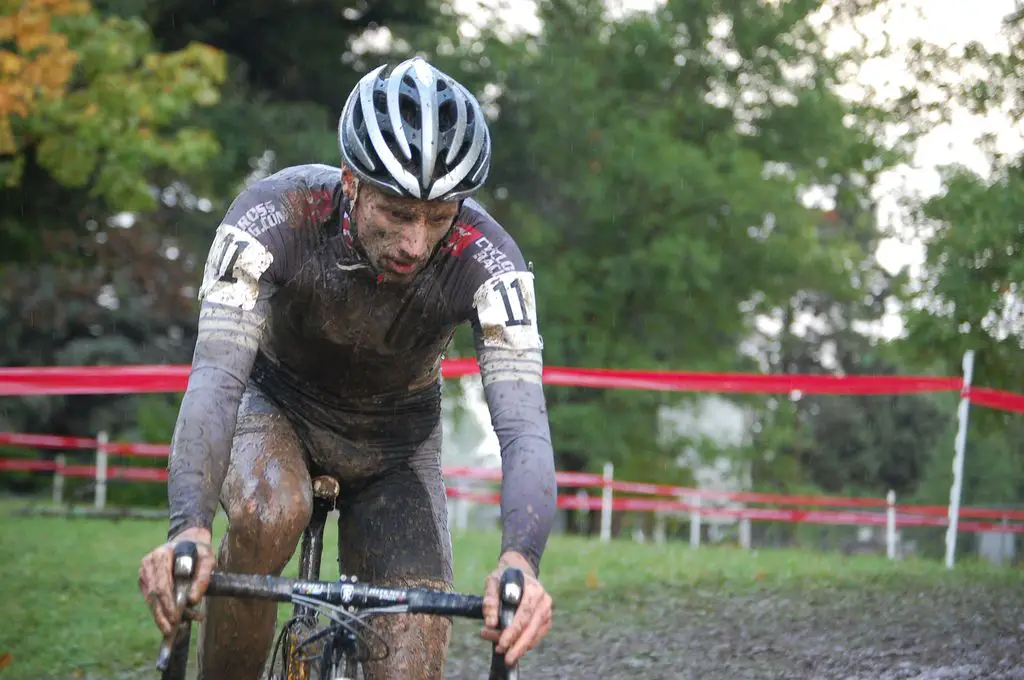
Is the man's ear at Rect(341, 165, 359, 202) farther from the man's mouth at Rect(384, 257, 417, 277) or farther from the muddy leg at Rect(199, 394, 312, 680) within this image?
the muddy leg at Rect(199, 394, 312, 680)

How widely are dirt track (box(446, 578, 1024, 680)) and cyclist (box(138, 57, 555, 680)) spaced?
12.0ft

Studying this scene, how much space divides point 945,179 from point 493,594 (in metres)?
12.4

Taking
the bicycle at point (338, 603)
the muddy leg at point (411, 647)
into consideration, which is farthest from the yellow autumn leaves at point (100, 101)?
the bicycle at point (338, 603)

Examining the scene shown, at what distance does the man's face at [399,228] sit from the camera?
3859 mm

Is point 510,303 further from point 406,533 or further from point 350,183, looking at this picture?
point 406,533

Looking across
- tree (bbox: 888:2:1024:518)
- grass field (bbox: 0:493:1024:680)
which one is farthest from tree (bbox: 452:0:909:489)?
grass field (bbox: 0:493:1024:680)

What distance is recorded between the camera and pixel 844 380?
44.4ft

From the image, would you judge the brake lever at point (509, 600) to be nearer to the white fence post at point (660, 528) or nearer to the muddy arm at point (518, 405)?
the muddy arm at point (518, 405)

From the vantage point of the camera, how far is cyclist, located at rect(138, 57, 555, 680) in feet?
12.1

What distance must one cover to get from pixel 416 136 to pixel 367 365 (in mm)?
832

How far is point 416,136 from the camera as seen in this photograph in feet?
12.5

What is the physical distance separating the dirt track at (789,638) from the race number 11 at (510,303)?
163 inches

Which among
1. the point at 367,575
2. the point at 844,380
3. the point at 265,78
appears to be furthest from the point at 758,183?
the point at 367,575

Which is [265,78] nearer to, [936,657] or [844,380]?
[844,380]
